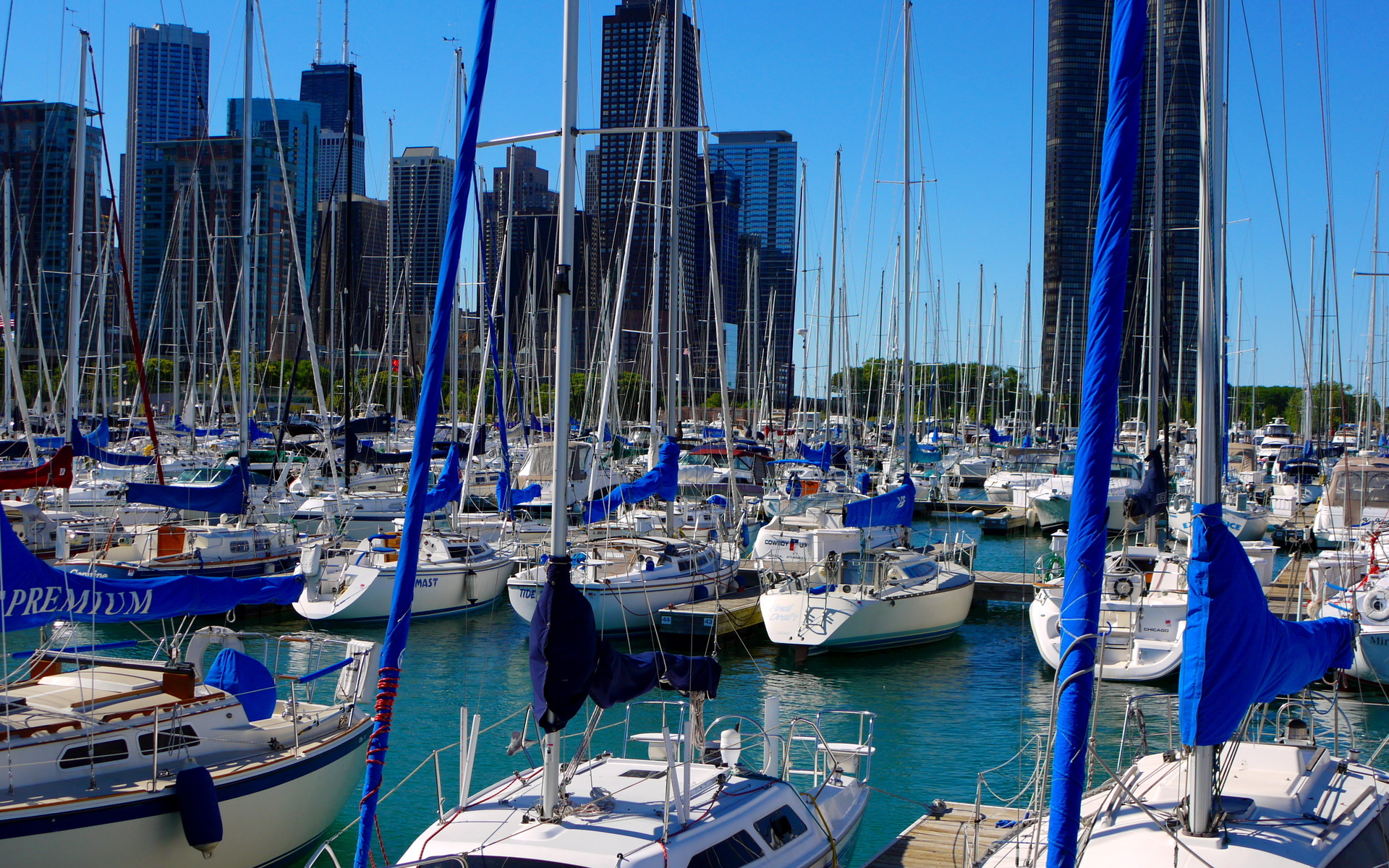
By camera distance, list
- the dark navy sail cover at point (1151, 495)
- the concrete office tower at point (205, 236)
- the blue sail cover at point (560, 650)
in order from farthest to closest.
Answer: the concrete office tower at point (205, 236) < the dark navy sail cover at point (1151, 495) < the blue sail cover at point (560, 650)

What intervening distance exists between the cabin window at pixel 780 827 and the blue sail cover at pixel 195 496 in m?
20.7

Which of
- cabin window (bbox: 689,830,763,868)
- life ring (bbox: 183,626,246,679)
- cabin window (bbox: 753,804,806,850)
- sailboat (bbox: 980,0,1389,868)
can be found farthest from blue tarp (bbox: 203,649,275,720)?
sailboat (bbox: 980,0,1389,868)

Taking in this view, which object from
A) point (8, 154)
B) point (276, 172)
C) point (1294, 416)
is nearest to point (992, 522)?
point (8, 154)

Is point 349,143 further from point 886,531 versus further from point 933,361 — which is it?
point 933,361

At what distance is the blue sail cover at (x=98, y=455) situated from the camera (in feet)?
111

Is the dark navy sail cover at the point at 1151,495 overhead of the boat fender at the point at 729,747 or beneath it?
overhead

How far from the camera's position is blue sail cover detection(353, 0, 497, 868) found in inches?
313

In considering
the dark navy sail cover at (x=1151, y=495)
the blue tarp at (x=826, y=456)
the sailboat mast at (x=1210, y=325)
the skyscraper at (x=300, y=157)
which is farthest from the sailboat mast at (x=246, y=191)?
the skyscraper at (x=300, y=157)

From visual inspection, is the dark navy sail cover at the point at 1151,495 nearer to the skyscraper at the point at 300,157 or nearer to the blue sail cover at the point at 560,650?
the blue sail cover at the point at 560,650

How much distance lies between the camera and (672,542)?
27297 millimetres

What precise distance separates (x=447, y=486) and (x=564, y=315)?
705 inches

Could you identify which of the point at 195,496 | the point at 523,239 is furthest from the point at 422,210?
the point at 195,496

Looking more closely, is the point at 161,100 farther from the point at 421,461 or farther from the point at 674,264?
the point at 421,461

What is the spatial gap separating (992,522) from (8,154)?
127 feet
